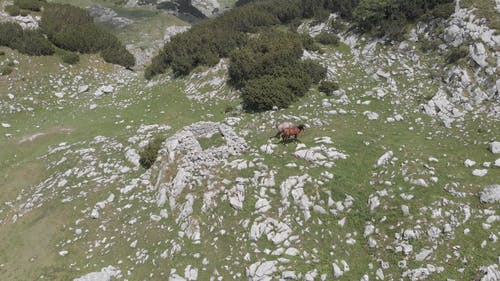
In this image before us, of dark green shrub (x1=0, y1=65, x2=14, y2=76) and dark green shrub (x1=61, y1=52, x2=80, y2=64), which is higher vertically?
dark green shrub (x1=0, y1=65, x2=14, y2=76)

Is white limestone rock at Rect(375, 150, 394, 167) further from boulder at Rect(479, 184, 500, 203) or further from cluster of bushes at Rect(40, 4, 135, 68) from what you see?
cluster of bushes at Rect(40, 4, 135, 68)

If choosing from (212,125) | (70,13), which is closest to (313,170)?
(212,125)

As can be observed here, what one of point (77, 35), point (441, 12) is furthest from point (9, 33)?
point (441, 12)

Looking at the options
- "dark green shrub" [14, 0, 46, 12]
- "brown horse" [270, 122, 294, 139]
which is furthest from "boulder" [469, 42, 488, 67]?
"dark green shrub" [14, 0, 46, 12]

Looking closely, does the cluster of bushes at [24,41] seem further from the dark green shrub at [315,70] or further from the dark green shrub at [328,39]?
the dark green shrub at [328,39]

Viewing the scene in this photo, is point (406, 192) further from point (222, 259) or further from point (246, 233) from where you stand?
point (222, 259)

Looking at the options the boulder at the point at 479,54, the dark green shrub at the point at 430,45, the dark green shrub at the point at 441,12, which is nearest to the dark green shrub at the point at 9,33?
the dark green shrub at the point at 430,45
